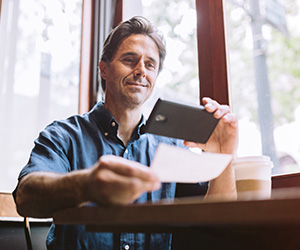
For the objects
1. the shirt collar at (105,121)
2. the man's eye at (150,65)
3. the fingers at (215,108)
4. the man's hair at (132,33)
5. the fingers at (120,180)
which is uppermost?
the man's hair at (132,33)

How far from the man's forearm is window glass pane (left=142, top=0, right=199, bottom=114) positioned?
39.7 inches

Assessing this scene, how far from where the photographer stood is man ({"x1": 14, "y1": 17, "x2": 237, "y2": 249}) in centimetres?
55

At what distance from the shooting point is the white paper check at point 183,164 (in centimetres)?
58

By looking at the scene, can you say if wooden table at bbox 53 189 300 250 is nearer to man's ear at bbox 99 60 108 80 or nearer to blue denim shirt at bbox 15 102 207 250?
blue denim shirt at bbox 15 102 207 250

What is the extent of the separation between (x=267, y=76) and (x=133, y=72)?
1.85 ft

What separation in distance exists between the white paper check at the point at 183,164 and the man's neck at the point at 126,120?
2.75 feet

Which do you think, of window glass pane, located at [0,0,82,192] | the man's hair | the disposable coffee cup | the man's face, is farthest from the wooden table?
window glass pane, located at [0,0,82,192]

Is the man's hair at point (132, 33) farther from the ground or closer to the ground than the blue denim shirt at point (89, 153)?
farther from the ground

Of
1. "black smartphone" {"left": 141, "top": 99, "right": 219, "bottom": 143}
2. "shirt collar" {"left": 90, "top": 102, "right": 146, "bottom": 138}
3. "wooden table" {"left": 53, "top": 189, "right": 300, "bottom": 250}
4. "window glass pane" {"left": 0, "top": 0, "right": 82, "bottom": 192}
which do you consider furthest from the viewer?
"window glass pane" {"left": 0, "top": 0, "right": 82, "bottom": 192}

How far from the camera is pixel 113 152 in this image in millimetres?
1404

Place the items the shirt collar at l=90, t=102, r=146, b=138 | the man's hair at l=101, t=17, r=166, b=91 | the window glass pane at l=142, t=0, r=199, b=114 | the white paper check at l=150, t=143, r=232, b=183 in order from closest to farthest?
the white paper check at l=150, t=143, r=232, b=183 < the shirt collar at l=90, t=102, r=146, b=138 < the man's hair at l=101, t=17, r=166, b=91 < the window glass pane at l=142, t=0, r=199, b=114

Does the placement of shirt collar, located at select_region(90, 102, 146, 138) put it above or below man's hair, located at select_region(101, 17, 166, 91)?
below

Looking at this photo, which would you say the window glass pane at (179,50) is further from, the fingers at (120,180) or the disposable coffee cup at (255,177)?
the fingers at (120,180)

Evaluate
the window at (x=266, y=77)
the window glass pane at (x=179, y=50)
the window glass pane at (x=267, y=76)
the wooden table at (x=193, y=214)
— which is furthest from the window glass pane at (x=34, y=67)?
the wooden table at (x=193, y=214)
